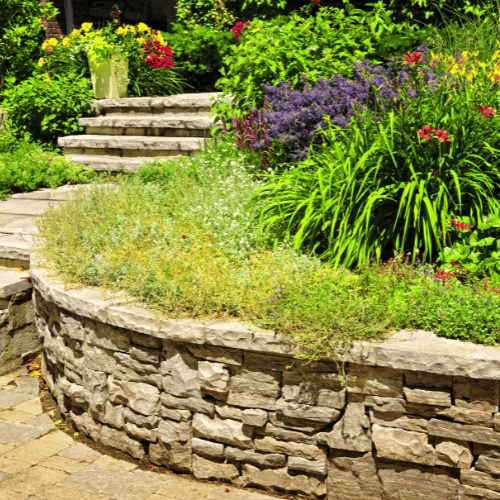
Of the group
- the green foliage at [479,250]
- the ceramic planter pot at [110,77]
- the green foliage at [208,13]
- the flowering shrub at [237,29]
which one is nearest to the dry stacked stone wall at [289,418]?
the green foliage at [479,250]

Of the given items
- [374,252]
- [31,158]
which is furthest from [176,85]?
[374,252]

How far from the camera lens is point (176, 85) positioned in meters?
8.52

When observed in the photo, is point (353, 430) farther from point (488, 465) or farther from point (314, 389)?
point (488, 465)

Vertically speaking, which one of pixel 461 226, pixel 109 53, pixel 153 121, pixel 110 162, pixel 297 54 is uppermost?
pixel 109 53

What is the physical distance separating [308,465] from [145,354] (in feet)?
3.09

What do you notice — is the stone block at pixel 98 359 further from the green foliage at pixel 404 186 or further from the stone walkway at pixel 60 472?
the green foliage at pixel 404 186

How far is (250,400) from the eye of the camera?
2789 mm

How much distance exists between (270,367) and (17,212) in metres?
3.57

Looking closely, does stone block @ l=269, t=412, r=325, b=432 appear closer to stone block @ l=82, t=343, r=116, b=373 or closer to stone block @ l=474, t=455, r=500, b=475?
stone block @ l=474, t=455, r=500, b=475

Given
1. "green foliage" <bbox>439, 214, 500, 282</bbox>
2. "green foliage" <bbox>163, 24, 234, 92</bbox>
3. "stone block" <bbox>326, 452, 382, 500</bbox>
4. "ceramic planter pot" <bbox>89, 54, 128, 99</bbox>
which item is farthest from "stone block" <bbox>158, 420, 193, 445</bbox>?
"green foliage" <bbox>163, 24, 234, 92</bbox>

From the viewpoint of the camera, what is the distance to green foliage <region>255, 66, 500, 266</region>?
3.15 m

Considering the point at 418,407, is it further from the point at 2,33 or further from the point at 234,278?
the point at 2,33

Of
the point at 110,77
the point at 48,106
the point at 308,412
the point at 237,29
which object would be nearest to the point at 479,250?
the point at 308,412

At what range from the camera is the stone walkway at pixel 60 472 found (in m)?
2.83
